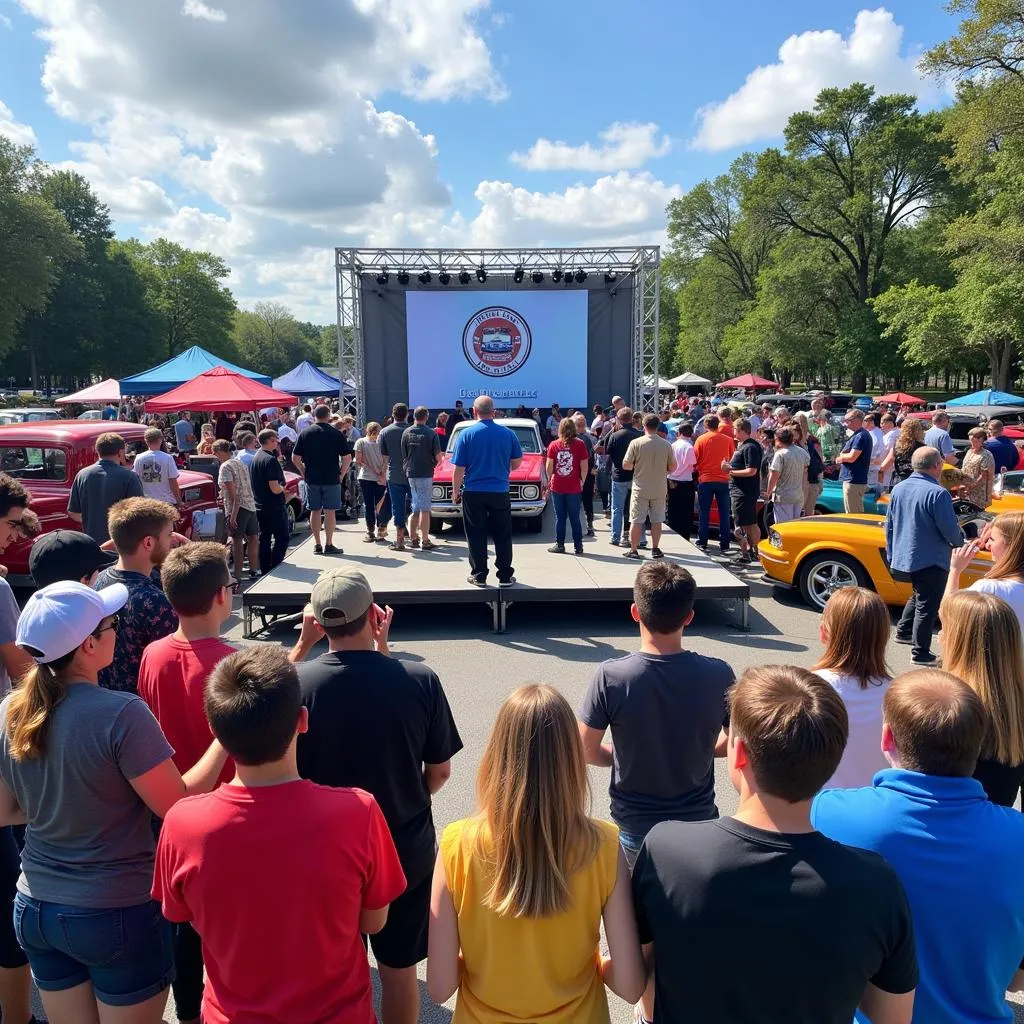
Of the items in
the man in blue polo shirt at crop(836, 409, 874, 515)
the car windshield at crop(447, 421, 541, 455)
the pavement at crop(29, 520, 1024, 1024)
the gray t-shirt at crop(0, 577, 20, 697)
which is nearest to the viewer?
the gray t-shirt at crop(0, 577, 20, 697)

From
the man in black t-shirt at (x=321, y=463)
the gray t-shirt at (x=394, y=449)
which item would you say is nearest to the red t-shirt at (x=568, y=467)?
the gray t-shirt at (x=394, y=449)

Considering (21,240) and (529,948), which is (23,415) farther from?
(529,948)

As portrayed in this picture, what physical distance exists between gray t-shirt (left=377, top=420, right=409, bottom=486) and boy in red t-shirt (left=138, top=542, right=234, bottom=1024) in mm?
6464

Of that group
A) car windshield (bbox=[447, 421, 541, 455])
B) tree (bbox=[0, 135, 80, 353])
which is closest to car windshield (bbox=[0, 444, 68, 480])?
car windshield (bbox=[447, 421, 541, 455])

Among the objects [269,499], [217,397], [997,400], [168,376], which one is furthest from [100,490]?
[997,400]

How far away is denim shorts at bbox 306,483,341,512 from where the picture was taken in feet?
28.8

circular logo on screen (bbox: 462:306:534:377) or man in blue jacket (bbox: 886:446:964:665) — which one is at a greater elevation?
circular logo on screen (bbox: 462:306:534:377)

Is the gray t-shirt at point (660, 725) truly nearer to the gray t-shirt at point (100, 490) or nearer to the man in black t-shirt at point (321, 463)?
the gray t-shirt at point (100, 490)

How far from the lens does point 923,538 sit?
19.8 ft

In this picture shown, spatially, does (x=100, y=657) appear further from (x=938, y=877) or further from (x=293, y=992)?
(x=938, y=877)

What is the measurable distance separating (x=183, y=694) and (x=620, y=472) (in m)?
7.48

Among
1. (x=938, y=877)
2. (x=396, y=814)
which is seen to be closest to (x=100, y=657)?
(x=396, y=814)

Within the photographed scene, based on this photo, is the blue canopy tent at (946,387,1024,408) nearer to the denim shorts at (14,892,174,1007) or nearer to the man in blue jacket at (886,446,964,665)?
the man in blue jacket at (886,446,964,665)

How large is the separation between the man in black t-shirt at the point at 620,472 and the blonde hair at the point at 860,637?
6539 mm
